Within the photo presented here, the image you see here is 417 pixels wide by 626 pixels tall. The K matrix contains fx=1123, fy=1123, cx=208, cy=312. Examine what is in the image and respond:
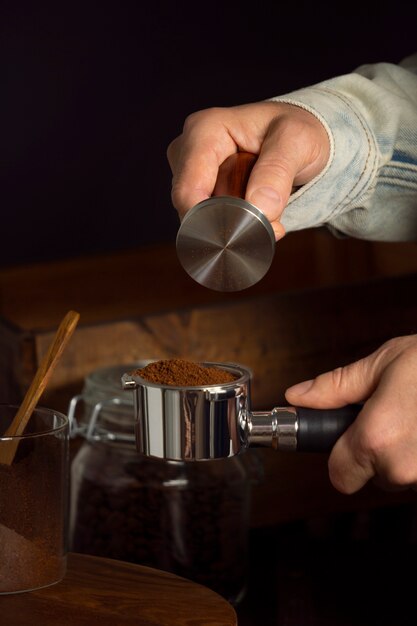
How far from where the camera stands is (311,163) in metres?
0.97

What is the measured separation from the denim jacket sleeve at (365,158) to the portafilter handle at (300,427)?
238mm

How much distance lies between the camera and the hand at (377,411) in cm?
81

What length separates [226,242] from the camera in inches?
29.7

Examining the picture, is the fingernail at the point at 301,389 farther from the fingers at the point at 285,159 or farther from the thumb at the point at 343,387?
the fingers at the point at 285,159

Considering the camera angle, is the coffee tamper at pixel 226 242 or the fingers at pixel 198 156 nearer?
the coffee tamper at pixel 226 242

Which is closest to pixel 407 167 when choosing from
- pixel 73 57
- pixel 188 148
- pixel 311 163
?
pixel 311 163

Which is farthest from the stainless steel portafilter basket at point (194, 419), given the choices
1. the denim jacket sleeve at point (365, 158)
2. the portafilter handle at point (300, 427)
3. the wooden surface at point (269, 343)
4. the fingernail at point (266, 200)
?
the wooden surface at point (269, 343)

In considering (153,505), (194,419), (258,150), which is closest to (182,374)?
(194,419)

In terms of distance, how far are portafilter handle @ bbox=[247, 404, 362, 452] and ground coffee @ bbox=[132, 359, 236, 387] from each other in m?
0.04

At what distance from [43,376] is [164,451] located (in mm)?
138

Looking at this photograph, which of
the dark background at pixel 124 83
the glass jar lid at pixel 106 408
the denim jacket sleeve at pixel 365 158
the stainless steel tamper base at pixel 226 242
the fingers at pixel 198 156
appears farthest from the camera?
the dark background at pixel 124 83

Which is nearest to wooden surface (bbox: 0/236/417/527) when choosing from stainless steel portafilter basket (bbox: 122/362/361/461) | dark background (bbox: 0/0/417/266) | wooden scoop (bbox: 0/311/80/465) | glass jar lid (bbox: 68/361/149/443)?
glass jar lid (bbox: 68/361/149/443)

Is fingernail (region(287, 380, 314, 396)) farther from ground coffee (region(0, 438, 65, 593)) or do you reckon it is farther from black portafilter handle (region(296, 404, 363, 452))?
ground coffee (region(0, 438, 65, 593))

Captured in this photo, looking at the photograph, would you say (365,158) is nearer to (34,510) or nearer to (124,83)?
(34,510)
